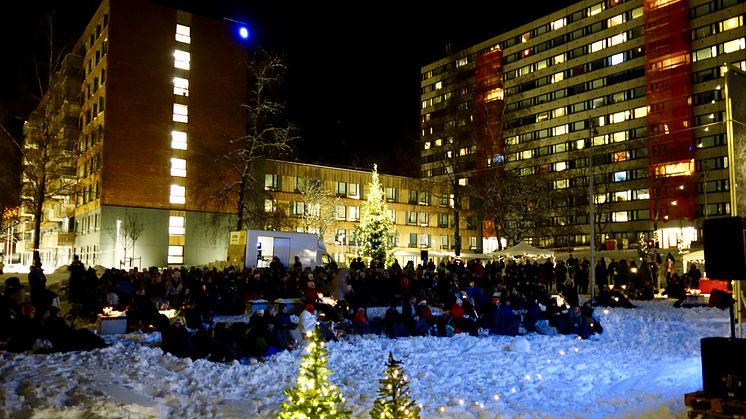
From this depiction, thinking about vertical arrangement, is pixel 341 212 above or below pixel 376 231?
above

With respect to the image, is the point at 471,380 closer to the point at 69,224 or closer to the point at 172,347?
the point at 172,347

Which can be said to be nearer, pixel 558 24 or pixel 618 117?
pixel 618 117

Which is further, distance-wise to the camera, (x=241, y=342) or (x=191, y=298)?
(x=191, y=298)

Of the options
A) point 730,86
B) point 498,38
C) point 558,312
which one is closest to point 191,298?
point 558,312

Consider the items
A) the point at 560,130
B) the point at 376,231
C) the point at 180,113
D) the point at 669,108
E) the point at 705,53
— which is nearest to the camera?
the point at 376,231

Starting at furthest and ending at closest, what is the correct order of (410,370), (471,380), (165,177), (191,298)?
(165,177) → (191,298) → (410,370) → (471,380)

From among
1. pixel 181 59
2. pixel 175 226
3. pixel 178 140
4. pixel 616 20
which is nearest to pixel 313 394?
pixel 175 226

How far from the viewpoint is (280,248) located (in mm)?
29344

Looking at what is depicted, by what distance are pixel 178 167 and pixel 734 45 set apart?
5854 centimetres

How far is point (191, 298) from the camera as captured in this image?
17109 millimetres

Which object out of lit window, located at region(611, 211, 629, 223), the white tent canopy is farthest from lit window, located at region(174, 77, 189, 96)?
lit window, located at region(611, 211, 629, 223)

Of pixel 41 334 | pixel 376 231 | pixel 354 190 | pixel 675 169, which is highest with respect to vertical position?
pixel 675 169

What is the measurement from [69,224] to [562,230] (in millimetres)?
46770

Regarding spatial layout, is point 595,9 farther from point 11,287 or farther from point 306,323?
point 11,287
